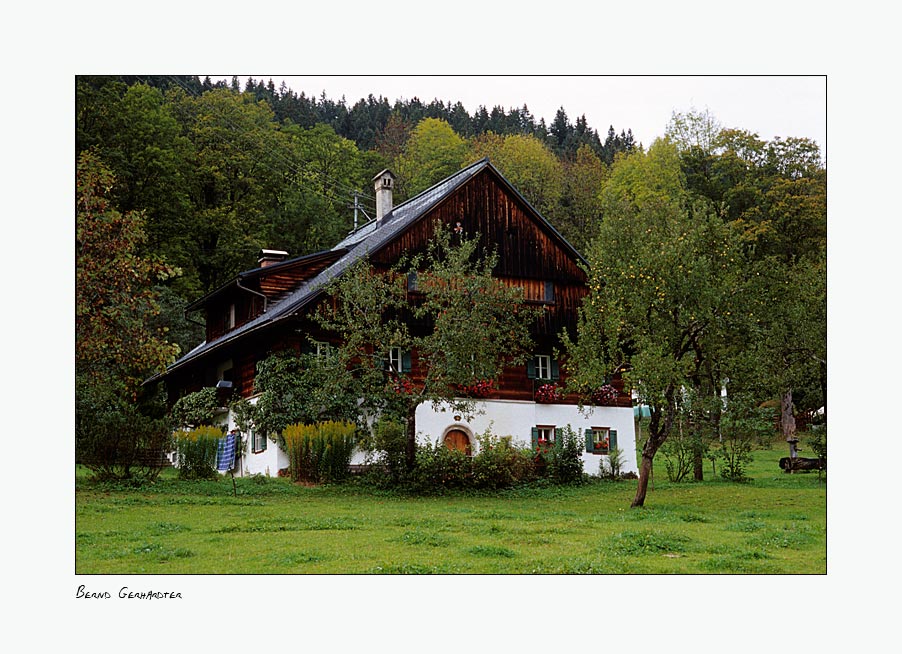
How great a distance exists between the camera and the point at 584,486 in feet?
99.7

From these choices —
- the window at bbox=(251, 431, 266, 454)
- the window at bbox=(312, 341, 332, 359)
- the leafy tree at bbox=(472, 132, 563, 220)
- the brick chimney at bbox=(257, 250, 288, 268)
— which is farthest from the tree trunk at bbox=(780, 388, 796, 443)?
the leafy tree at bbox=(472, 132, 563, 220)

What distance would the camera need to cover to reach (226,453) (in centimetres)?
3294

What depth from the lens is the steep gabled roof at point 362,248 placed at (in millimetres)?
30156

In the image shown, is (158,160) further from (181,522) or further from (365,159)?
(365,159)

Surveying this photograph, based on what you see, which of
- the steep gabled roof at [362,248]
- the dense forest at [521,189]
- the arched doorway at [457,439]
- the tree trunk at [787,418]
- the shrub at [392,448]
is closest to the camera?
the dense forest at [521,189]

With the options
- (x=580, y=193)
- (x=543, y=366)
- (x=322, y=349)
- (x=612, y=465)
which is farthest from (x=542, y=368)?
(x=580, y=193)

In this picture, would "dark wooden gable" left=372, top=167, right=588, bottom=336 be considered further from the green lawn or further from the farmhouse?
the green lawn

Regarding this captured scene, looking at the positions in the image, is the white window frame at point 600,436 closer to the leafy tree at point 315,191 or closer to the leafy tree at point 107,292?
the leafy tree at point 107,292

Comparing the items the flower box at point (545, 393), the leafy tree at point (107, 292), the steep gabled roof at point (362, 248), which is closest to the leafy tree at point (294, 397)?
the steep gabled roof at point (362, 248)

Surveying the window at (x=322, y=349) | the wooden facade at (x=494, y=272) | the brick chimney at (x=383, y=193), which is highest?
the brick chimney at (x=383, y=193)

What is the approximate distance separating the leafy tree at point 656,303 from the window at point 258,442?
10.7 meters

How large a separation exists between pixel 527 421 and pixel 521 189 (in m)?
25.1

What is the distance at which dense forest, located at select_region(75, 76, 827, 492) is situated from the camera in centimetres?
2267

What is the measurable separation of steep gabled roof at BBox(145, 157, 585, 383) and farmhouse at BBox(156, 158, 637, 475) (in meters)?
0.09
